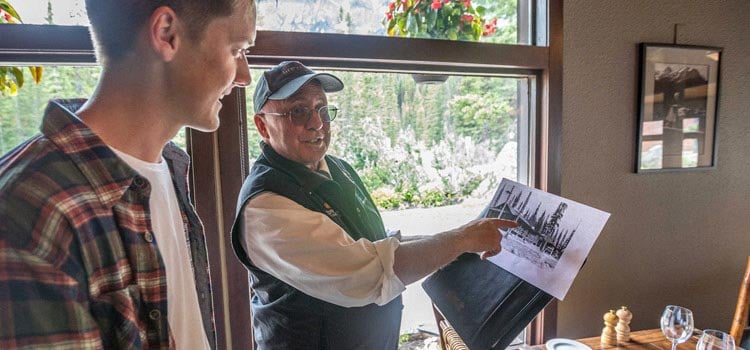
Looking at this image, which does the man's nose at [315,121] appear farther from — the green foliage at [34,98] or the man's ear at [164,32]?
the green foliage at [34,98]

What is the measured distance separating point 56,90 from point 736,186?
9.56 ft

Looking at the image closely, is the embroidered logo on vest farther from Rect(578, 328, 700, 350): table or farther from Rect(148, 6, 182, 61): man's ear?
Rect(578, 328, 700, 350): table

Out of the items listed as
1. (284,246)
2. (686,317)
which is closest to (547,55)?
(686,317)

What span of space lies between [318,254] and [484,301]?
44 centimetres

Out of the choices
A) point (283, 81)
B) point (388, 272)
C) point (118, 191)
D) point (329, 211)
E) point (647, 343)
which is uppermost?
point (283, 81)

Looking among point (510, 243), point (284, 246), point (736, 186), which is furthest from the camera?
point (736, 186)

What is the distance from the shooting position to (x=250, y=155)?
51.7 inches

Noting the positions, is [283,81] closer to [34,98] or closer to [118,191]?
[118,191]

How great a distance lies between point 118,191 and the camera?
545mm

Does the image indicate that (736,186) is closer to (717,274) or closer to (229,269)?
(717,274)

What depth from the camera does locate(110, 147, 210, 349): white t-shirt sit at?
2.18ft

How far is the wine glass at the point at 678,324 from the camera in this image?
1157mm

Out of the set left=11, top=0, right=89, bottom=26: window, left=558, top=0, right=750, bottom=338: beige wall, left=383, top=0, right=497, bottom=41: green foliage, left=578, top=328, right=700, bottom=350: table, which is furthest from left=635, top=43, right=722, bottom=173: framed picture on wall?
left=11, top=0, right=89, bottom=26: window

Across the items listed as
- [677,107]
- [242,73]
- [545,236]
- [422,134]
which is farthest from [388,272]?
[677,107]
